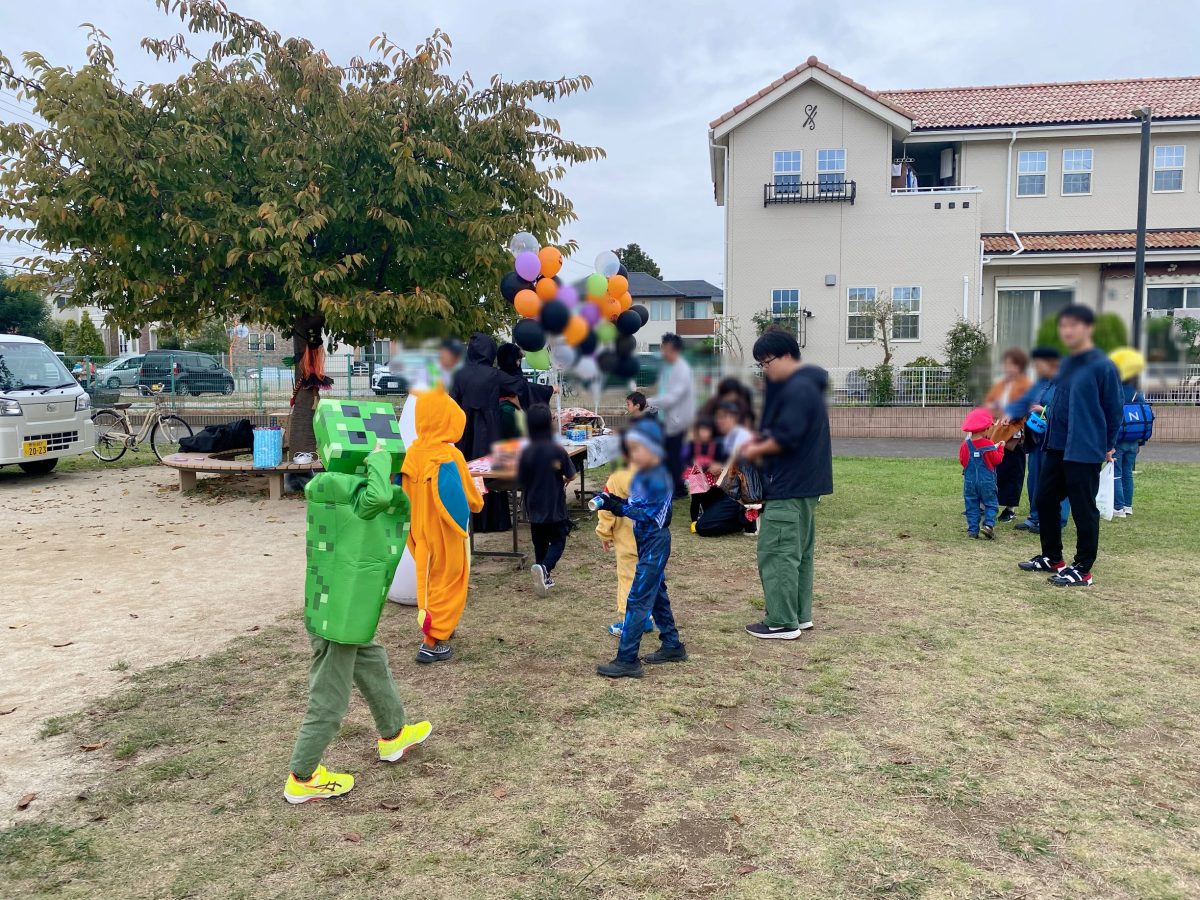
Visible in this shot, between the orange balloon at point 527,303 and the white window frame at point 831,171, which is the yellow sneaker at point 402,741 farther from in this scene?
the white window frame at point 831,171

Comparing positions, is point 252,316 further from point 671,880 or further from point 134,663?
point 671,880

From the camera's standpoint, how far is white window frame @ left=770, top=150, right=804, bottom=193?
8.73 feet

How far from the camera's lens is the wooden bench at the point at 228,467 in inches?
398

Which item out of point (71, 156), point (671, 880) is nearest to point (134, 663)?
point (671, 880)

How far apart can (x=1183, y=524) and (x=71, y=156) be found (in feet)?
41.9

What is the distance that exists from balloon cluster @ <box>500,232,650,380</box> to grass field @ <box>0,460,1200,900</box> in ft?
6.92

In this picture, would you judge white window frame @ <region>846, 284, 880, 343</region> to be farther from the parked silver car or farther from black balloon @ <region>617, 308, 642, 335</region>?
the parked silver car

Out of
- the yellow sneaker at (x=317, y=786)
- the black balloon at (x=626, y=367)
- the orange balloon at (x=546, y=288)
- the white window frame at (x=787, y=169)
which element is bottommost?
the yellow sneaker at (x=317, y=786)

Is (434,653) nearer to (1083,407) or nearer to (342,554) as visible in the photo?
(342,554)

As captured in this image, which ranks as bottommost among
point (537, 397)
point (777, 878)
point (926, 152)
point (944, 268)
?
point (777, 878)

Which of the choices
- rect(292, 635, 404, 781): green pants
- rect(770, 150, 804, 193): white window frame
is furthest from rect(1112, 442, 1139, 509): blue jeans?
rect(292, 635, 404, 781): green pants

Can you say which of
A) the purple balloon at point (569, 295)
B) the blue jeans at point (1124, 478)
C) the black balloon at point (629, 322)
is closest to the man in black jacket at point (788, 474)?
the black balloon at point (629, 322)

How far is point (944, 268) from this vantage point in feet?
7.75

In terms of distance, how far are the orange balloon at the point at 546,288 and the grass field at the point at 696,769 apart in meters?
2.14
